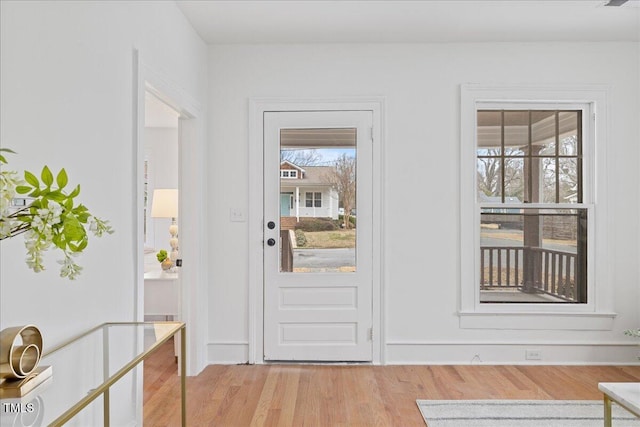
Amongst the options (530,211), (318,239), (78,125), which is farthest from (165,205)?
(530,211)

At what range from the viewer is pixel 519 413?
9.30ft

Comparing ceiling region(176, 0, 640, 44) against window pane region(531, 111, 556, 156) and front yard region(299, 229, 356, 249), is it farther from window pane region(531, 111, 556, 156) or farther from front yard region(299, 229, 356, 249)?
front yard region(299, 229, 356, 249)

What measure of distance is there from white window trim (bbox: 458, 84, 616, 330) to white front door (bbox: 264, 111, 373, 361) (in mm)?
776

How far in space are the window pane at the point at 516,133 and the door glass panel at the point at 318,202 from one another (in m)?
1.27

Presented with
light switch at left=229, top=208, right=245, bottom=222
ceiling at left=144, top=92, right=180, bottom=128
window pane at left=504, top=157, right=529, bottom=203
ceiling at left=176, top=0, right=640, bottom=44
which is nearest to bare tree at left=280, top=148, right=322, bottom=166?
light switch at left=229, top=208, right=245, bottom=222

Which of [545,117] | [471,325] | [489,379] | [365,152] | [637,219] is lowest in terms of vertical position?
[489,379]

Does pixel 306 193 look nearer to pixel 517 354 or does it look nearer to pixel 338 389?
pixel 338 389

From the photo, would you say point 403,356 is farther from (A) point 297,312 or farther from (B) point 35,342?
(B) point 35,342

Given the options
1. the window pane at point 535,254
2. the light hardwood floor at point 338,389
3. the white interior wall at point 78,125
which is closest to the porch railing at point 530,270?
the window pane at point 535,254

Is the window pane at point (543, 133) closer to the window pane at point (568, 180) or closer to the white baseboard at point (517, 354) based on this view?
the window pane at point (568, 180)

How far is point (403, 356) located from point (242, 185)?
6.36 feet

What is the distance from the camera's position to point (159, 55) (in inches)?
111

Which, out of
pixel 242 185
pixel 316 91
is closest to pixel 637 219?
pixel 316 91

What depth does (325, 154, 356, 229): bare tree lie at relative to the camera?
3.84 metres
